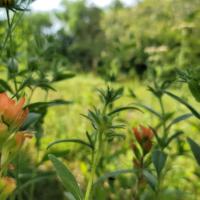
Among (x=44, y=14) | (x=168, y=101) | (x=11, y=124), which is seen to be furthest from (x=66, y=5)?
(x=11, y=124)

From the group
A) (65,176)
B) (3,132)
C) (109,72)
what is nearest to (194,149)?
(65,176)

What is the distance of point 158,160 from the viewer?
2.35ft

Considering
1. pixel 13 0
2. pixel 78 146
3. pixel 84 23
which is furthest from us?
pixel 84 23

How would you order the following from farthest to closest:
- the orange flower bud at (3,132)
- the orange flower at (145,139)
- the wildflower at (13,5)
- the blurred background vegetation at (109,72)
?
the blurred background vegetation at (109,72) < the orange flower at (145,139) < the wildflower at (13,5) < the orange flower bud at (3,132)

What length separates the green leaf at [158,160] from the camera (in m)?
0.71

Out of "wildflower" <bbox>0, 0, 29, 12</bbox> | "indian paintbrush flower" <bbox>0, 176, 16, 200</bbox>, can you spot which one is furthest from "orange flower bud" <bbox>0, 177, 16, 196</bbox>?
"wildflower" <bbox>0, 0, 29, 12</bbox>

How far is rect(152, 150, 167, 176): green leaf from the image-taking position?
2.34 feet

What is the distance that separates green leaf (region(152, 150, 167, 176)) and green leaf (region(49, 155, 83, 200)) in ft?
0.73

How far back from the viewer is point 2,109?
0.40 m

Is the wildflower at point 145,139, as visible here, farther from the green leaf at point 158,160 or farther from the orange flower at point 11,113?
the orange flower at point 11,113

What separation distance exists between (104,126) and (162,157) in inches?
9.8

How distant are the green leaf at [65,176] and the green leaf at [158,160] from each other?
22 cm

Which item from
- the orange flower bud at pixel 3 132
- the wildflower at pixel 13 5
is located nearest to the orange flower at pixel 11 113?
the orange flower bud at pixel 3 132

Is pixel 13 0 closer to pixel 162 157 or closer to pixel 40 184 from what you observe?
pixel 162 157
